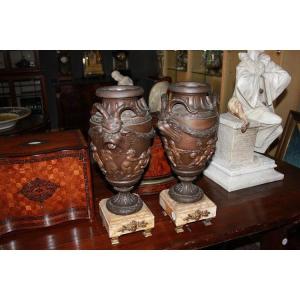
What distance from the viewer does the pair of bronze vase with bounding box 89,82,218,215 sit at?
0.84 m

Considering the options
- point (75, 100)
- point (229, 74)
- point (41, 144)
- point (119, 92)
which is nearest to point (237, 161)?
point (119, 92)

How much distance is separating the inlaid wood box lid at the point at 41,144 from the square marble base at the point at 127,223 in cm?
26

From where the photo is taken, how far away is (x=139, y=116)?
2.82 ft

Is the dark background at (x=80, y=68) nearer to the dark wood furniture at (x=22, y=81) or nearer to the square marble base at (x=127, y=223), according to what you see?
the dark wood furniture at (x=22, y=81)

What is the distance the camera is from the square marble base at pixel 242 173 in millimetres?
1300

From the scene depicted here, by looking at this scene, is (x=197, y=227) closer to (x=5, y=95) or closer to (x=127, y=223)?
(x=127, y=223)

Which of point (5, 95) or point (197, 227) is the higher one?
point (5, 95)

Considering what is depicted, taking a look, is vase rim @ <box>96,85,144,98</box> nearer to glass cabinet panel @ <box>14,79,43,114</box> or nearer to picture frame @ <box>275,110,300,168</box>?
picture frame @ <box>275,110,300,168</box>

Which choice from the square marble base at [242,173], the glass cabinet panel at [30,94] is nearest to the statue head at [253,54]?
the square marble base at [242,173]

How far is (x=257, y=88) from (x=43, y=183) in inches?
38.8

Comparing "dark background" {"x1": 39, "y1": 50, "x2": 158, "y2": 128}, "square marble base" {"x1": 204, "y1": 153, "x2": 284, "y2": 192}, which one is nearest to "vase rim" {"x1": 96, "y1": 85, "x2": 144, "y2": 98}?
"square marble base" {"x1": 204, "y1": 153, "x2": 284, "y2": 192}

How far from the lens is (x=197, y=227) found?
1.06m
